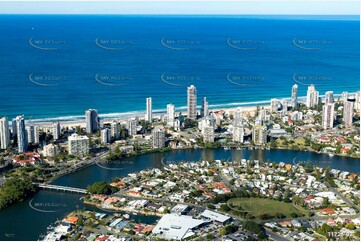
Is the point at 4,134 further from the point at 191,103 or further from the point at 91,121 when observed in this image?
the point at 191,103

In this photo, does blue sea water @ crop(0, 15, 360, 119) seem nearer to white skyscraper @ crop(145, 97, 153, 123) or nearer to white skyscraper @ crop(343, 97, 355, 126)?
white skyscraper @ crop(145, 97, 153, 123)

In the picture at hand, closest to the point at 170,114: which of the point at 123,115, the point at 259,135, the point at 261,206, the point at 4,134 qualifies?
the point at 123,115

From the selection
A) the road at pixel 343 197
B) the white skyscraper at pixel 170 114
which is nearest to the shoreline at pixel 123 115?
the white skyscraper at pixel 170 114

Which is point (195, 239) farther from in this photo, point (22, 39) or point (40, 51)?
point (22, 39)

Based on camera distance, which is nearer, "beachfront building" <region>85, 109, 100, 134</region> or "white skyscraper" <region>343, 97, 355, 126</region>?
"beachfront building" <region>85, 109, 100, 134</region>

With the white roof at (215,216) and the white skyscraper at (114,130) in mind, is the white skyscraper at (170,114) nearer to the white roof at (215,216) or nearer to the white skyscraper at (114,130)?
the white skyscraper at (114,130)

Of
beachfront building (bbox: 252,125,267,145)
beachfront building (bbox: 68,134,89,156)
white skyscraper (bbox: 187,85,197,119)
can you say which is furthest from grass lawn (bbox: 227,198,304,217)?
white skyscraper (bbox: 187,85,197,119)
